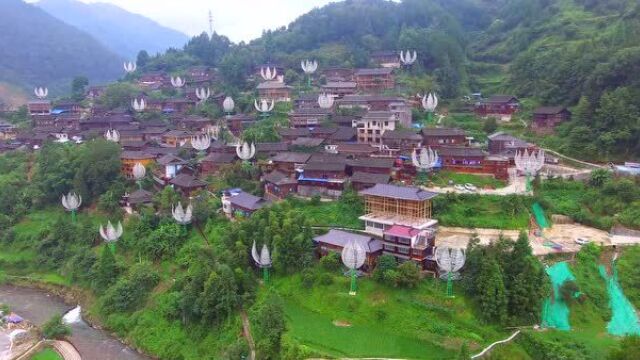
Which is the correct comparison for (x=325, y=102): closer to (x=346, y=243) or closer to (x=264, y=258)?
(x=346, y=243)

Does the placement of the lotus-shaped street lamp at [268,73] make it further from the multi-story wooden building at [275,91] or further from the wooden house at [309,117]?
the wooden house at [309,117]

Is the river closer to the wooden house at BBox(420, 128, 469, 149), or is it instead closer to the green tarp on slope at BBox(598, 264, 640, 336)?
the green tarp on slope at BBox(598, 264, 640, 336)

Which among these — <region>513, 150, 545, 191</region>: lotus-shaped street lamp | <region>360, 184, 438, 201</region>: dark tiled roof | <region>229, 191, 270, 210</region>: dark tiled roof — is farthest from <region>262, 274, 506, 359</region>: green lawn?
<region>513, 150, 545, 191</region>: lotus-shaped street lamp

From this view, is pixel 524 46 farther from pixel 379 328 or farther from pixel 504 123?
pixel 379 328

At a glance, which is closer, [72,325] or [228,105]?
[72,325]

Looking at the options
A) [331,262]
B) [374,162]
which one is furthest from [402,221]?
[374,162]

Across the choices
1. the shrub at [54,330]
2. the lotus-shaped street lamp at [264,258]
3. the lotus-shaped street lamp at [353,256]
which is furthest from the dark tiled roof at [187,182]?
the lotus-shaped street lamp at [353,256]

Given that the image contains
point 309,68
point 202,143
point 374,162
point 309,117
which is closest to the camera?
point 374,162
